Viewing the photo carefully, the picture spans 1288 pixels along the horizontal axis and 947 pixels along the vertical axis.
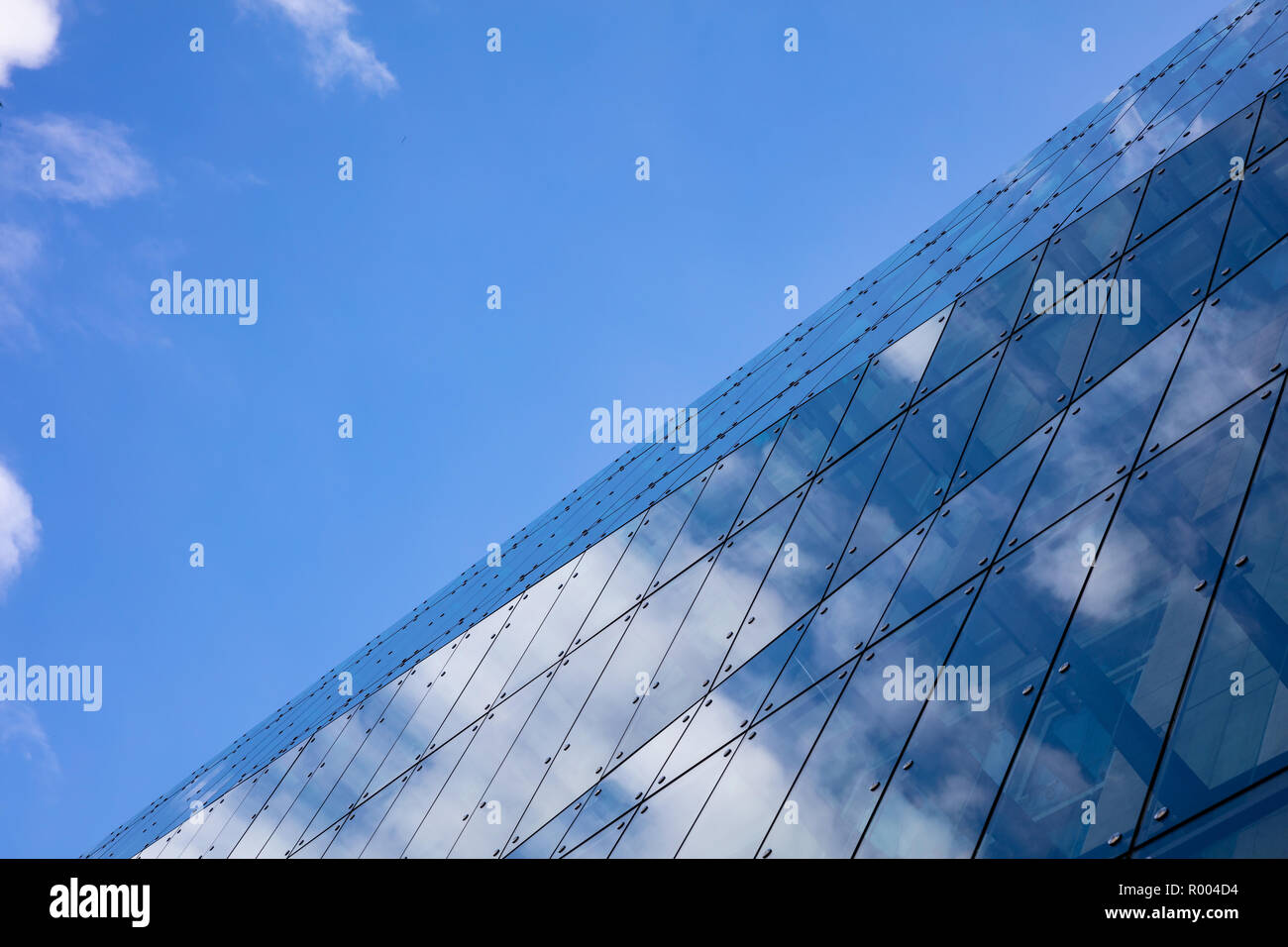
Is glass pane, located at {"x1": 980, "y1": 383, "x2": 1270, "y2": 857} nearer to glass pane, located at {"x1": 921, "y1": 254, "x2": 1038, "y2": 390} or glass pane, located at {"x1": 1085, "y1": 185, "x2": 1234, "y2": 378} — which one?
glass pane, located at {"x1": 1085, "y1": 185, "x2": 1234, "y2": 378}

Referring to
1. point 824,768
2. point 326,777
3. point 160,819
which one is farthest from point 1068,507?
point 160,819

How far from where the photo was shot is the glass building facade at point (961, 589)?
23.7ft

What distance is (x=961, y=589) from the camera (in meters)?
9.85

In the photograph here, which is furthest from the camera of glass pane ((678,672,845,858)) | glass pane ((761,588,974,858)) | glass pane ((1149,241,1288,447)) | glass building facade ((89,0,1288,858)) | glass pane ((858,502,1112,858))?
glass pane ((678,672,845,858))

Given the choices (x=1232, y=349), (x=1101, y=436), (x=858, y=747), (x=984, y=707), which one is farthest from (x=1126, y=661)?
(x=1232, y=349)

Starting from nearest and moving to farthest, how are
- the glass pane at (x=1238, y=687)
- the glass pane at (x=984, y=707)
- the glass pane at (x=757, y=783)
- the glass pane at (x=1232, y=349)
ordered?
the glass pane at (x=1238, y=687)
the glass pane at (x=984, y=707)
the glass pane at (x=1232, y=349)
the glass pane at (x=757, y=783)

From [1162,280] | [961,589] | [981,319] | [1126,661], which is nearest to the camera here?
[1126,661]

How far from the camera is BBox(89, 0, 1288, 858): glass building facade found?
7.23m

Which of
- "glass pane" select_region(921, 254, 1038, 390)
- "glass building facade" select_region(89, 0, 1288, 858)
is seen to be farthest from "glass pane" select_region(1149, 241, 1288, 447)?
"glass pane" select_region(921, 254, 1038, 390)

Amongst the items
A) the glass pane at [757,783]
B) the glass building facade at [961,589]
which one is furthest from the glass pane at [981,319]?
the glass pane at [757,783]

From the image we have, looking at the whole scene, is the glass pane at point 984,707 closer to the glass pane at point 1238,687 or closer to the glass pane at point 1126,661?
the glass pane at point 1126,661

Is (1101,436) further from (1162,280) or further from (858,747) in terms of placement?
(858,747)
